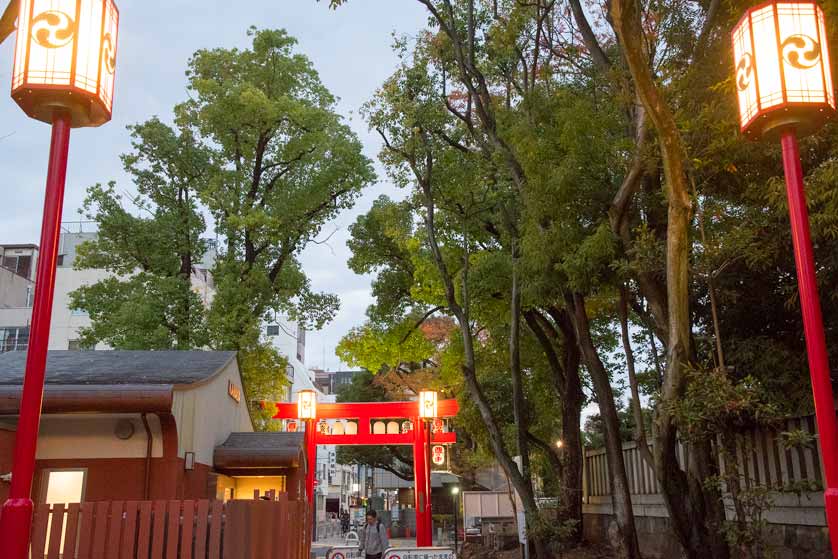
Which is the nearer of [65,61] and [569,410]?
[65,61]

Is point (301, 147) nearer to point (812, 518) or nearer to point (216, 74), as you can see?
point (216, 74)

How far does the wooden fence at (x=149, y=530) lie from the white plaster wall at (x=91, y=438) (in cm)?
429

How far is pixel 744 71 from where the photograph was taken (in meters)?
5.38

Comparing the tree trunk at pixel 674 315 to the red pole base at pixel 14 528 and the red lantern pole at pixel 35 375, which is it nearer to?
the red lantern pole at pixel 35 375

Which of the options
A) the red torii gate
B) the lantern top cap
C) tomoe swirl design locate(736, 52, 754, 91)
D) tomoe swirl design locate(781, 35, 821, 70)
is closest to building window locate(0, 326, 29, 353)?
the red torii gate

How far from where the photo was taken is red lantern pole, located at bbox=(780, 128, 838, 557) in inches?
170

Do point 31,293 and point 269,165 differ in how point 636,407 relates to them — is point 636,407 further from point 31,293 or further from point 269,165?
point 31,293

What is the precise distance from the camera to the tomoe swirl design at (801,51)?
508 cm

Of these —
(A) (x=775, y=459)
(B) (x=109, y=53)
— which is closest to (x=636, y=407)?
(A) (x=775, y=459)


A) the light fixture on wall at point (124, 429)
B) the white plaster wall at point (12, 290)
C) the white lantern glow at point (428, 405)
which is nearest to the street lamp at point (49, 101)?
the light fixture on wall at point (124, 429)

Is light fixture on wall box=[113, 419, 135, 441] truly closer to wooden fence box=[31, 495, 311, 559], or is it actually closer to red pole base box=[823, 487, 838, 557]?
wooden fence box=[31, 495, 311, 559]

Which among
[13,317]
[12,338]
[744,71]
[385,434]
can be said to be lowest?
[385,434]

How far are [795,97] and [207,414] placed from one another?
11.2 m

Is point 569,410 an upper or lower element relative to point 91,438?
upper
